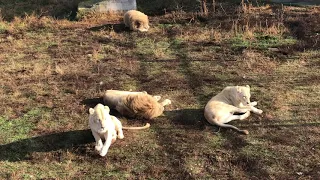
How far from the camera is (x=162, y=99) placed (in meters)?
6.93

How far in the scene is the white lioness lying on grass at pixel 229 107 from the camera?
19.3 ft

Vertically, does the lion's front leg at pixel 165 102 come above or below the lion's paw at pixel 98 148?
above

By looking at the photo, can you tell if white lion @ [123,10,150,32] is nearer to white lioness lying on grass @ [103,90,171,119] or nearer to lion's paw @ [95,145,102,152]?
white lioness lying on grass @ [103,90,171,119]

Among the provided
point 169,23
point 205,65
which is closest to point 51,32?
point 169,23

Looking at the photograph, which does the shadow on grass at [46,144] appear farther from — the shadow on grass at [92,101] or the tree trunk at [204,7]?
the tree trunk at [204,7]

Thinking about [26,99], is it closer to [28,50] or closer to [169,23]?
[28,50]

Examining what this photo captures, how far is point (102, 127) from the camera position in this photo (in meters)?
5.13

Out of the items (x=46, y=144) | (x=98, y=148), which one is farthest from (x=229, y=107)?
(x=46, y=144)

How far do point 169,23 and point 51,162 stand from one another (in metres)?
6.82

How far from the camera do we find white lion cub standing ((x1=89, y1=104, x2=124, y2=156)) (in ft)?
16.7

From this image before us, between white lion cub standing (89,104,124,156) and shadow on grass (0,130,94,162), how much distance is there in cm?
31

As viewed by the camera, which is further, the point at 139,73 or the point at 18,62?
the point at 18,62

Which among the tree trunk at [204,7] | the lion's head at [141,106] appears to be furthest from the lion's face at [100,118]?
the tree trunk at [204,7]

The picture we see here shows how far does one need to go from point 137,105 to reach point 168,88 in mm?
1409
